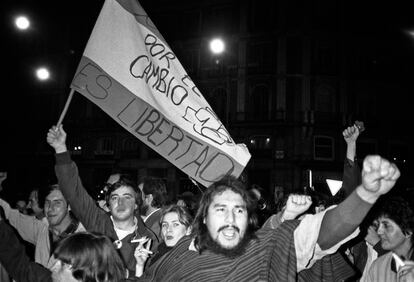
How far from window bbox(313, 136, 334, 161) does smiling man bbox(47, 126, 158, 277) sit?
2734 centimetres

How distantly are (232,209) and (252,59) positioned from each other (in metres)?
30.5

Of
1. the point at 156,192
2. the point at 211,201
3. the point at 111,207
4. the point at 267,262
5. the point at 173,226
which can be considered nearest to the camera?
the point at 267,262

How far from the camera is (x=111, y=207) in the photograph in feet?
14.3

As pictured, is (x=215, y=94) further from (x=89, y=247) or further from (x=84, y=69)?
(x=89, y=247)

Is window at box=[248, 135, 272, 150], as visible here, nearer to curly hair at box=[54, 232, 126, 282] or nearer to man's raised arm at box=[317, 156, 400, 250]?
curly hair at box=[54, 232, 126, 282]

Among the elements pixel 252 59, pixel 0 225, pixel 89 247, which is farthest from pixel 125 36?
pixel 252 59

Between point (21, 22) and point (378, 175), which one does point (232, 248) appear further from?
point (21, 22)

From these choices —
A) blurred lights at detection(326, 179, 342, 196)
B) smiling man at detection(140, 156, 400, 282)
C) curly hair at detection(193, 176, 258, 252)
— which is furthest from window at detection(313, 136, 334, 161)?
smiling man at detection(140, 156, 400, 282)

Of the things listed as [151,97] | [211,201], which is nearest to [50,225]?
[151,97]

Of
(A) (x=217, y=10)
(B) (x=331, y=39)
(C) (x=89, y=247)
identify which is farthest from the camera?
(A) (x=217, y=10)

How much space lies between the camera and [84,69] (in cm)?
490

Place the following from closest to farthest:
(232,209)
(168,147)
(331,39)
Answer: (232,209), (168,147), (331,39)

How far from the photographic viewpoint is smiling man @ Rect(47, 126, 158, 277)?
12.8ft

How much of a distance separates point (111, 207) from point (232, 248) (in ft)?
6.82
